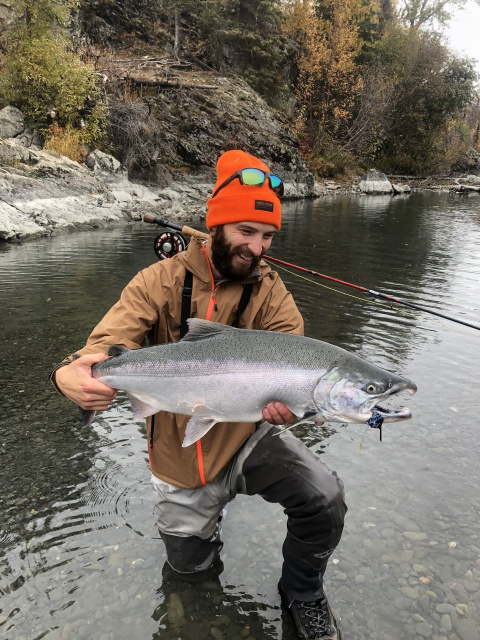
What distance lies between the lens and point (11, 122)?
874 inches

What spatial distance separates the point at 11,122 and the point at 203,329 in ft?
80.2

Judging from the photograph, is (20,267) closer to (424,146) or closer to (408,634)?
(408,634)

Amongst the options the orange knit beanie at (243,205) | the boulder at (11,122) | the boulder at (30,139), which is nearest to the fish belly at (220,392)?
the orange knit beanie at (243,205)

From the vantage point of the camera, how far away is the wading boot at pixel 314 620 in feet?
9.28

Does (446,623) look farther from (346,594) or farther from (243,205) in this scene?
(243,205)

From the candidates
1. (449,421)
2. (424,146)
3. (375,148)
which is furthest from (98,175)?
(424,146)

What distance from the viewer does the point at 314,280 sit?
12.7 m

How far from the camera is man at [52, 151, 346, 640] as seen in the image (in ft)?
9.32

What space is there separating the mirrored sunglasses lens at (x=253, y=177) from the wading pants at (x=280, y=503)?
5.58 feet

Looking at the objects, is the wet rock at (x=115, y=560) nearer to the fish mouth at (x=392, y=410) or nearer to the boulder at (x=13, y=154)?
the fish mouth at (x=392, y=410)

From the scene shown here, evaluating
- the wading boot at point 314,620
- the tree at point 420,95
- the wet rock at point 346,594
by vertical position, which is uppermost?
the tree at point 420,95

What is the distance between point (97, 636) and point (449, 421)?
4409mm

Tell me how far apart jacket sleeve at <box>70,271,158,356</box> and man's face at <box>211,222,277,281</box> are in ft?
1.77

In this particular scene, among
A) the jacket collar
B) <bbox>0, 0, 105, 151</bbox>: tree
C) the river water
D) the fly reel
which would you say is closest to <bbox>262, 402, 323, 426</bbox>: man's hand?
the jacket collar
